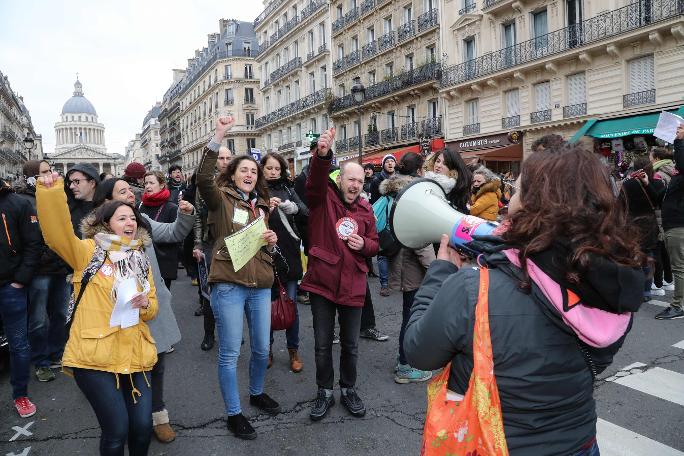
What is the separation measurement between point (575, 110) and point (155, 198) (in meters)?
17.4

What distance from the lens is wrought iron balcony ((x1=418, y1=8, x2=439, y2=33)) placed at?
81.0ft

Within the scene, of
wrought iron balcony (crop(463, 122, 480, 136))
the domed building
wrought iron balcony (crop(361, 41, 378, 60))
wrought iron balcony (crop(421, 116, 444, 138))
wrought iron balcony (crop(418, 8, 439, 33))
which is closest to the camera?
wrought iron balcony (crop(463, 122, 480, 136))

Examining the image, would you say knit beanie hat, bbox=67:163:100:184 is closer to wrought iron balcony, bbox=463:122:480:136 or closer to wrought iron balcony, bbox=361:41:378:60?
wrought iron balcony, bbox=463:122:480:136

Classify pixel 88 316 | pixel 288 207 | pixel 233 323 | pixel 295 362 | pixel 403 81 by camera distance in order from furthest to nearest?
1. pixel 403 81
2. pixel 295 362
3. pixel 288 207
4. pixel 233 323
5. pixel 88 316

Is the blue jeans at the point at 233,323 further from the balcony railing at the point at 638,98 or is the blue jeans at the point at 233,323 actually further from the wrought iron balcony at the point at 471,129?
the wrought iron balcony at the point at 471,129

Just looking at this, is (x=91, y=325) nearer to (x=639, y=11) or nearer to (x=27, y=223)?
(x=27, y=223)

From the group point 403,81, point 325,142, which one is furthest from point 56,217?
point 403,81

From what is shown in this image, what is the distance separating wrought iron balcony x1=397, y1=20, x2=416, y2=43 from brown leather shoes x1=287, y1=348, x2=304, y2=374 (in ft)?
79.6

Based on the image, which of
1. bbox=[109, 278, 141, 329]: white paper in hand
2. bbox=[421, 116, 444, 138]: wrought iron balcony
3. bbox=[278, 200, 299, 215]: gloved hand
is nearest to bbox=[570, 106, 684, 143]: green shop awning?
bbox=[421, 116, 444, 138]: wrought iron balcony

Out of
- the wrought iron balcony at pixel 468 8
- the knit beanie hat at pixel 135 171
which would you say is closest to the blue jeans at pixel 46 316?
the knit beanie hat at pixel 135 171

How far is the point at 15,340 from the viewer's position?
404 cm

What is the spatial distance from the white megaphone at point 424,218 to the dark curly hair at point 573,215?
0.38 meters

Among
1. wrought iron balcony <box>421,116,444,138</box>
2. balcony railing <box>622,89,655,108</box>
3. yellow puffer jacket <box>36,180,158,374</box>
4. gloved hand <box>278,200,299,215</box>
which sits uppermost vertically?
wrought iron balcony <box>421,116,444,138</box>

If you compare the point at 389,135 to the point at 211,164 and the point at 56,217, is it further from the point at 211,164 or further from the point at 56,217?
the point at 56,217
